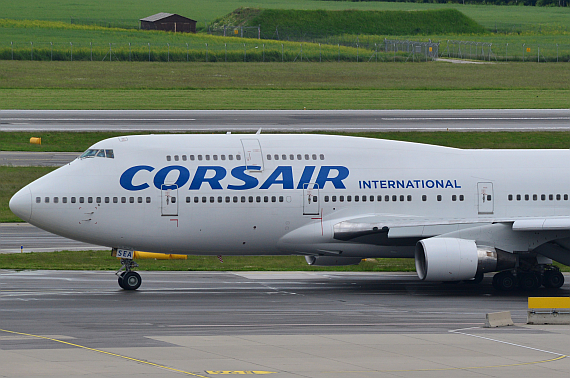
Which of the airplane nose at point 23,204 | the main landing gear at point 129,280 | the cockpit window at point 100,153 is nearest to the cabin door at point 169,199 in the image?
the cockpit window at point 100,153

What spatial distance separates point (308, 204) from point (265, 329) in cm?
752

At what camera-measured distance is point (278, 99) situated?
257ft

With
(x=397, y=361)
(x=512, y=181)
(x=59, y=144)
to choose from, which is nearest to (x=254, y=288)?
(x=512, y=181)

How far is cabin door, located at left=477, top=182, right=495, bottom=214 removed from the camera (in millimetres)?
30875

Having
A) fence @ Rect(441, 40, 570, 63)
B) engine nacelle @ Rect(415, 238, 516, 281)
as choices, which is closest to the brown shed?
fence @ Rect(441, 40, 570, 63)

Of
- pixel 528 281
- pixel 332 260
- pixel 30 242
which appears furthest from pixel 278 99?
pixel 528 281

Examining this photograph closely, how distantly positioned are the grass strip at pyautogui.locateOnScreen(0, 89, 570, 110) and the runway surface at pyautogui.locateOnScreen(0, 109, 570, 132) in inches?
120

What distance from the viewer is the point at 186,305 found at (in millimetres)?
27281

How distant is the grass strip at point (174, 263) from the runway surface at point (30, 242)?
1.25 meters

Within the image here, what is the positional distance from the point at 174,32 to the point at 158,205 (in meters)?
130

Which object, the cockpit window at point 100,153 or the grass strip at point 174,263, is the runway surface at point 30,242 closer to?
the grass strip at point 174,263

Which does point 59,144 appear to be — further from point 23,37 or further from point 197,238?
point 23,37

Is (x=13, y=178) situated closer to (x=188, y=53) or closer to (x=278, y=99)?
(x=278, y=99)

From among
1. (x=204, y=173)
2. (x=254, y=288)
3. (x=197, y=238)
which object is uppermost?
(x=204, y=173)
